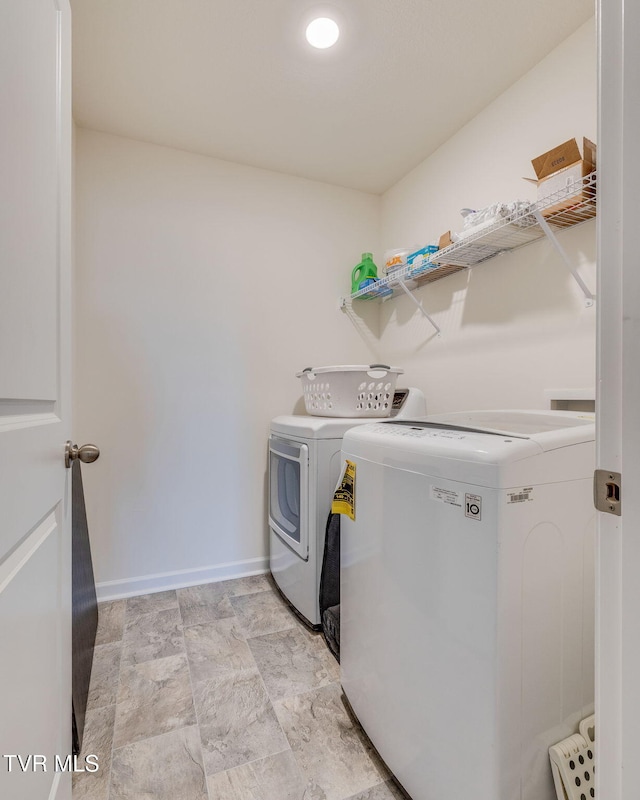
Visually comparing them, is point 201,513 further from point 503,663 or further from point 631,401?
point 631,401

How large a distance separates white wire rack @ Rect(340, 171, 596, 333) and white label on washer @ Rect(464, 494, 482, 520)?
1.05m

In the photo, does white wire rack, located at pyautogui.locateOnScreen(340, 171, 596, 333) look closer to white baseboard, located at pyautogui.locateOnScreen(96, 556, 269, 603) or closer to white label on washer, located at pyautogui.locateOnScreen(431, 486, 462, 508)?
white label on washer, located at pyautogui.locateOnScreen(431, 486, 462, 508)

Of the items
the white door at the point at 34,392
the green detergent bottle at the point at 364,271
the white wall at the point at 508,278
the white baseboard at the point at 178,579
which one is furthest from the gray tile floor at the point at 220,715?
the green detergent bottle at the point at 364,271

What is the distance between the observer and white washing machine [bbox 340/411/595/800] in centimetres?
79

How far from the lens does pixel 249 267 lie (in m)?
2.39

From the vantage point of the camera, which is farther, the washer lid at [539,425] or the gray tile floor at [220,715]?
the gray tile floor at [220,715]

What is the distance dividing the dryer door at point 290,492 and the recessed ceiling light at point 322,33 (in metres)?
A: 1.65

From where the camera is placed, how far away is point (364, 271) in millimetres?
2531

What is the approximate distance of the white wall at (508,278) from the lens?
1.48 m

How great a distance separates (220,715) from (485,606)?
3.58 feet

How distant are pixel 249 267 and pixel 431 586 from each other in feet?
6.76

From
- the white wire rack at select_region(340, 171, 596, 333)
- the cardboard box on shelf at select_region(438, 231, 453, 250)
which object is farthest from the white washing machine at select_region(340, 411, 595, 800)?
the cardboard box on shelf at select_region(438, 231, 453, 250)

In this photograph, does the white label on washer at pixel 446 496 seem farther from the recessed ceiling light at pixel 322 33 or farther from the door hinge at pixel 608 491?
the recessed ceiling light at pixel 322 33

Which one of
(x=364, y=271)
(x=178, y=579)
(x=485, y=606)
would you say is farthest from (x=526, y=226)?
(x=178, y=579)
